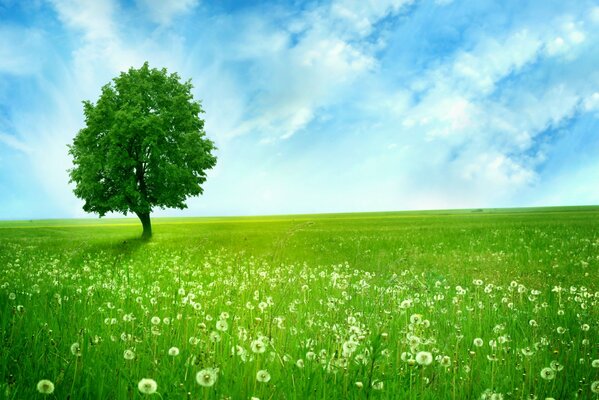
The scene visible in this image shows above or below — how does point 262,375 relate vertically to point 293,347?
above

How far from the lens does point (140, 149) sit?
3497cm

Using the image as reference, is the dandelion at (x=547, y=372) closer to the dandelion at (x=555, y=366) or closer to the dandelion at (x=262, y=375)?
the dandelion at (x=555, y=366)

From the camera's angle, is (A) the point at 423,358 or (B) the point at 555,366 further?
(B) the point at 555,366

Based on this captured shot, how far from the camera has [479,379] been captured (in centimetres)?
450

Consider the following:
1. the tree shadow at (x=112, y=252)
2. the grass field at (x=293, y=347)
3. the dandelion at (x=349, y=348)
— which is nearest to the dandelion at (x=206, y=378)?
the grass field at (x=293, y=347)

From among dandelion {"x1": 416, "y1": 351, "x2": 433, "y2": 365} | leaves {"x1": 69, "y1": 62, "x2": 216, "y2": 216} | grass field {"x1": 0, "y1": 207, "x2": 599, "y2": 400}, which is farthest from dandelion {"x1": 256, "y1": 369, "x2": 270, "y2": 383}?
leaves {"x1": 69, "y1": 62, "x2": 216, "y2": 216}

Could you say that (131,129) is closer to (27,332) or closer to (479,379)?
(27,332)

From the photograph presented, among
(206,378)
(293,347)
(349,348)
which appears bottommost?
(293,347)

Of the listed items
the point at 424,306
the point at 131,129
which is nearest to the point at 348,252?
the point at 424,306

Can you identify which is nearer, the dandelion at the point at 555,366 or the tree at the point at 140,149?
the dandelion at the point at 555,366

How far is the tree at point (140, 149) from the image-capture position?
33500 millimetres

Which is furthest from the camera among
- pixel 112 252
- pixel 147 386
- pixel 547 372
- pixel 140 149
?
pixel 140 149

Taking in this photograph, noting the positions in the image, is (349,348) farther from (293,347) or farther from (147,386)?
(147,386)

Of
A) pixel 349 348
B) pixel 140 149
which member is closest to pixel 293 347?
pixel 349 348
